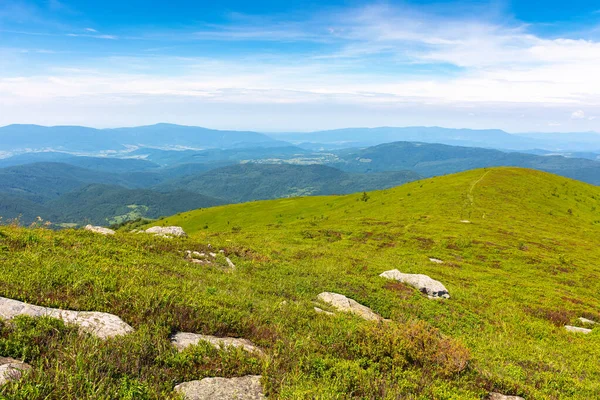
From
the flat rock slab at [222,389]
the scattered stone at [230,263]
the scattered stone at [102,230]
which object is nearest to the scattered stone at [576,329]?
the scattered stone at [230,263]

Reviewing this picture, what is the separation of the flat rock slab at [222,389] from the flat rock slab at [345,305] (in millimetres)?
8171

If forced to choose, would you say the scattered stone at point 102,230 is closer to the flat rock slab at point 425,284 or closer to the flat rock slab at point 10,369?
the flat rock slab at point 10,369

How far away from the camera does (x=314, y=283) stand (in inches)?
695

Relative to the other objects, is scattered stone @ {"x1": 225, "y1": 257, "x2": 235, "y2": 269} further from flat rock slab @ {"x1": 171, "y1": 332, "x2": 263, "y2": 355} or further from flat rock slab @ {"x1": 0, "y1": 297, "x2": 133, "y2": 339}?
flat rock slab @ {"x1": 0, "y1": 297, "x2": 133, "y2": 339}

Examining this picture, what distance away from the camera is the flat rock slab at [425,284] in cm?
2056

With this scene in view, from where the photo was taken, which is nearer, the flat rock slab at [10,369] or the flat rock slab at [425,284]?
the flat rock slab at [10,369]

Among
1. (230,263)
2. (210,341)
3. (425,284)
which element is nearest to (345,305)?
(230,263)

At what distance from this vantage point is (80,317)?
7.18 meters

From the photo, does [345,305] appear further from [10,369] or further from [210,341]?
[10,369]

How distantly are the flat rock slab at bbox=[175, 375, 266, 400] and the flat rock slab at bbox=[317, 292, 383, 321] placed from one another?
8.17 m

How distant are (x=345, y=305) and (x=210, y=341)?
862 centimetres

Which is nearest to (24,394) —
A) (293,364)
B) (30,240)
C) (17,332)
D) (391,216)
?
(17,332)

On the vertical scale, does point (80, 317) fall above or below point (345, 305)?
above

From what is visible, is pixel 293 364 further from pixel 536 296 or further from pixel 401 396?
pixel 536 296
